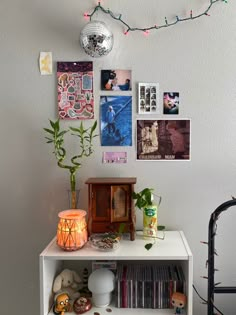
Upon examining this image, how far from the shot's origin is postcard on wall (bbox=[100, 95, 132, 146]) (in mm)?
1579

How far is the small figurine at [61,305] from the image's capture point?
134cm

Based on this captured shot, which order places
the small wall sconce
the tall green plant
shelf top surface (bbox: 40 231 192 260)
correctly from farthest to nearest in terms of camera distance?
the tall green plant
the small wall sconce
shelf top surface (bbox: 40 231 192 260)

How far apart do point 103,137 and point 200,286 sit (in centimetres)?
87

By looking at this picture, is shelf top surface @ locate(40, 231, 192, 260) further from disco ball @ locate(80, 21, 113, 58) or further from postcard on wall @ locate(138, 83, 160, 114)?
disco ball @ locate(80, 21, 113, 58)

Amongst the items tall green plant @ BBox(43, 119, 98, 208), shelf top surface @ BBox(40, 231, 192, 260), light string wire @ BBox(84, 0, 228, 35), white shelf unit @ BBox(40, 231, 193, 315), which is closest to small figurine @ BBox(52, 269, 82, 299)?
white shelf unit @ BBox(40, 231, 193, 315)

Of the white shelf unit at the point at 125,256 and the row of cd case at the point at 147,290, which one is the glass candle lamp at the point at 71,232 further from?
the row of cd case at the point at 147,290

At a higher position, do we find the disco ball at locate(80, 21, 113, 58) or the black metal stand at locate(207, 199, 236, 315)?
the disco ball at locate(80, 21, 113, 58)

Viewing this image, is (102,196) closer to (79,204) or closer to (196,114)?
(79,204)

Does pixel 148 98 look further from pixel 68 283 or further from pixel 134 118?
pixel 68 283

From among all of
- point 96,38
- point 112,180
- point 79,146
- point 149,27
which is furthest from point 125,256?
point 149,27

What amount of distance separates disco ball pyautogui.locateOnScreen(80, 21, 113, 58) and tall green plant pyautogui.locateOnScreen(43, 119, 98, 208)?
325mm

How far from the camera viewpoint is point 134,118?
158 centimetres

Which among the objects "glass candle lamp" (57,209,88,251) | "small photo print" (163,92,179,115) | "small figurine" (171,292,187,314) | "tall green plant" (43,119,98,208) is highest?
"small photo print" (163,92,179,115)

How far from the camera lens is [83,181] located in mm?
1611
